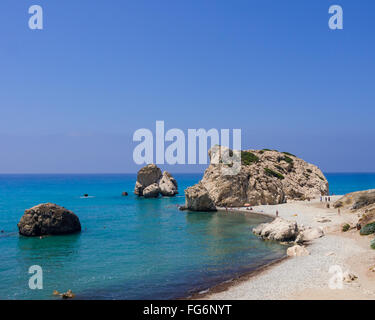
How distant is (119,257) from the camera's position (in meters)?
33.2

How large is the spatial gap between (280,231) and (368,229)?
32.0 ft

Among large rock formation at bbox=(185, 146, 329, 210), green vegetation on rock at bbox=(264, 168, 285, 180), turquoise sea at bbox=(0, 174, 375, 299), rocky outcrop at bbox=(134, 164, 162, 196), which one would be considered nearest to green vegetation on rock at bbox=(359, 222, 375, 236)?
turquoise sea at bbox=(0, 174, 375, 299)

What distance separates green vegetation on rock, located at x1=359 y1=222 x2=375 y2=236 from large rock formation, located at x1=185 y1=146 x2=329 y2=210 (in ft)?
124

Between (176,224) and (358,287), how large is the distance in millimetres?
37082

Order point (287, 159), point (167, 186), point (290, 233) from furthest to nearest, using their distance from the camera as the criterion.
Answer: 1. point (167, 186)
2. point (287, 159)
3. point (290, 233)

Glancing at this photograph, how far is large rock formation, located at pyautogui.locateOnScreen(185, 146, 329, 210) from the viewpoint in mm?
76500

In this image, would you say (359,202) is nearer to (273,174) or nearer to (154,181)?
(273,174)

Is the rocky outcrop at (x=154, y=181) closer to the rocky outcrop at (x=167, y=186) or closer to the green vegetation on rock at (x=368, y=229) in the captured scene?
the rocky outcrop at (x=167, y=186)

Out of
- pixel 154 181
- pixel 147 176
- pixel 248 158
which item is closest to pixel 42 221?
pixel 248 158

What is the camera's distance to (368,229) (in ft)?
121

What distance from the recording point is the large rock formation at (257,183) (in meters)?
76.5

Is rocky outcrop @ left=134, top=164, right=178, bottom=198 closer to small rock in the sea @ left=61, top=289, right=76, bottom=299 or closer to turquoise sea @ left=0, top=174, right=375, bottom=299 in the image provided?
turquoise sea @ left=0, top=174, right=375, bottom=299
